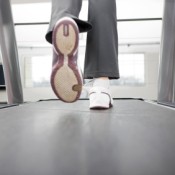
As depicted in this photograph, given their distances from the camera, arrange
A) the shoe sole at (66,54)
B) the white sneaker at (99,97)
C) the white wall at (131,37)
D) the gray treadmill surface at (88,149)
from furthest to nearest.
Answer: the white wall at (131,37) < the white sneaker at (99,97) < the shoe sole at (66,54) < the gray treadmill surface at (88,149)

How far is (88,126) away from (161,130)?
166 millimetres

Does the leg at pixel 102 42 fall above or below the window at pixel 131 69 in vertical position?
above

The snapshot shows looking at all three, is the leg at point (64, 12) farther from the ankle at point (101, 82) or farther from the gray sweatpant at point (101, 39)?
the ankle at point (101, 82)

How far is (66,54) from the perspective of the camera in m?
0.63

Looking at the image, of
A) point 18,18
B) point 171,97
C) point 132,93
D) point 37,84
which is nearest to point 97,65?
point 171,97

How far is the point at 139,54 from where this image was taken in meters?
4.41

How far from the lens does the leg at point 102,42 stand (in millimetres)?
776

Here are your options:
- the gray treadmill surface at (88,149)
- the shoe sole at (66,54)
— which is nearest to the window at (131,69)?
the shoe sole at (66,54)

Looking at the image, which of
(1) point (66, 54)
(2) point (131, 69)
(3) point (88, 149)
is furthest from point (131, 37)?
(3) point (88, 149)

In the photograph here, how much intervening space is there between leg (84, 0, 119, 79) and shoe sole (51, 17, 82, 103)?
0.15 meters

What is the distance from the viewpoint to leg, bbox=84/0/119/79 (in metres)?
0.78

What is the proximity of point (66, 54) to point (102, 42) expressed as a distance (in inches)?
7.9

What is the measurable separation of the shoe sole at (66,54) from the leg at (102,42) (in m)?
0.15

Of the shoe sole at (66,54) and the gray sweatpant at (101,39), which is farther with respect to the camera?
the gray sweatpant at (101,39)
